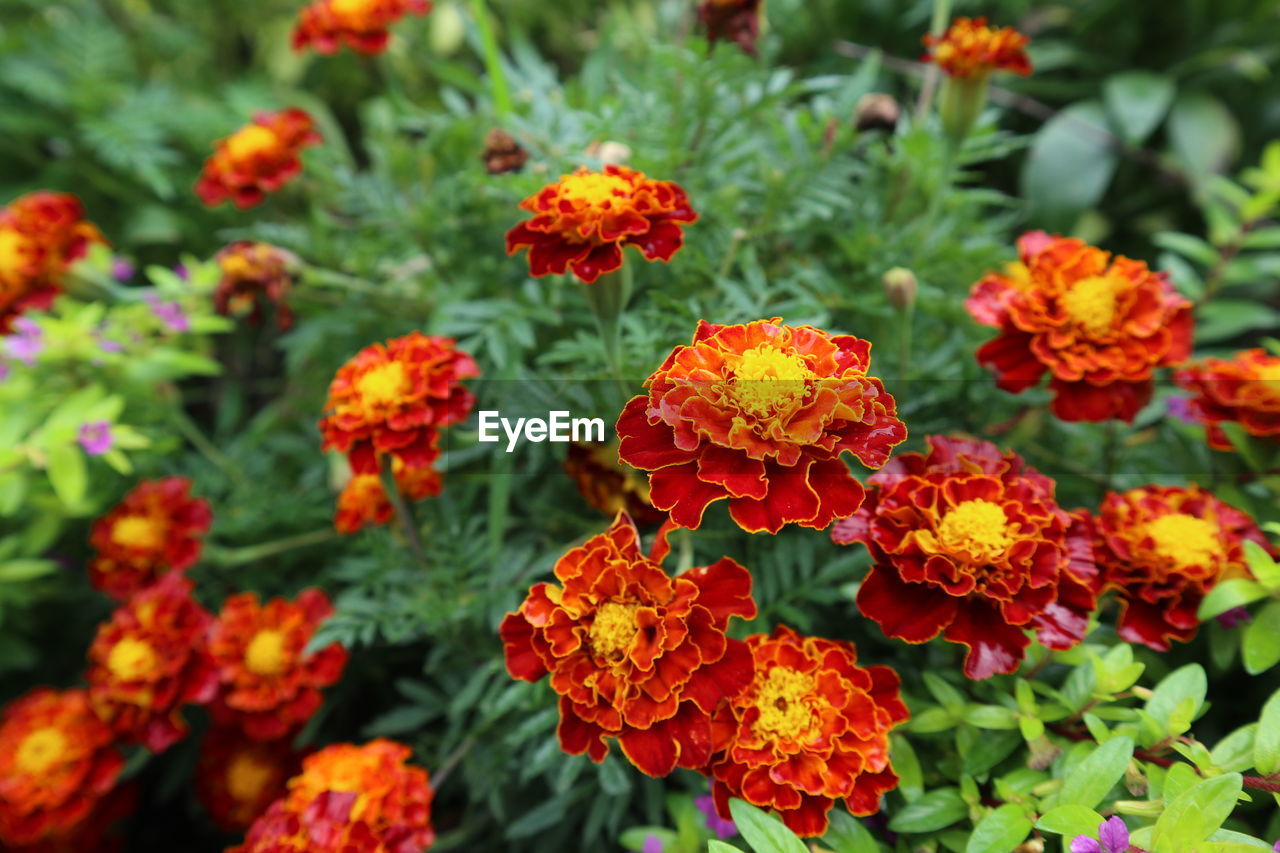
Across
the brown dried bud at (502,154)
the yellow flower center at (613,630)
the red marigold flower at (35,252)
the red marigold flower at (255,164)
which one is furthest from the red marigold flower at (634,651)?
the red marigold flower at (35,252)

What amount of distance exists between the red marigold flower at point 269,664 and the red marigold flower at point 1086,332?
0.71 m

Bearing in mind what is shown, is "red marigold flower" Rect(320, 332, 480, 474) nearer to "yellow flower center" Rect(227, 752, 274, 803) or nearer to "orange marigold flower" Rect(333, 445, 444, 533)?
"orange marigold flower" Rect(333, 445, 444, 533)

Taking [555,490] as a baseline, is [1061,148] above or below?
above

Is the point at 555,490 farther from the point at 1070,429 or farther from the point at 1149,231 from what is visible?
the point at 1149,231

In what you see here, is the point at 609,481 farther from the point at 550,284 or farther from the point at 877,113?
the point at 877,113

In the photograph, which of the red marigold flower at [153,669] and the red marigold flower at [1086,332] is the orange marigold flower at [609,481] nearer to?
the red marigold flower at [1086,332]

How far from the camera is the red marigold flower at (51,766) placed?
0.80 meters

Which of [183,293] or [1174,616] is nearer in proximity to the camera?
[1174,616]

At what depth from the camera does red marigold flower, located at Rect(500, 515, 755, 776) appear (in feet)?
1.61

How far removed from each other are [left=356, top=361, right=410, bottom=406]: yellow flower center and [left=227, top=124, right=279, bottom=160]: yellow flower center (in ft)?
1.70

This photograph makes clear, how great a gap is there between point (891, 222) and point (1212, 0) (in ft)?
3.80

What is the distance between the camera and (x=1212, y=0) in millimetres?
1523

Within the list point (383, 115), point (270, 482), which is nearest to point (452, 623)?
point (270, 482)

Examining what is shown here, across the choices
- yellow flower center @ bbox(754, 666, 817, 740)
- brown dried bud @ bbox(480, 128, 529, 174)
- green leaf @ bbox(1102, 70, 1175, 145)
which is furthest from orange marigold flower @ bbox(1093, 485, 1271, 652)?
green leaf @ bbox(1102, 70, 1175, 145)
